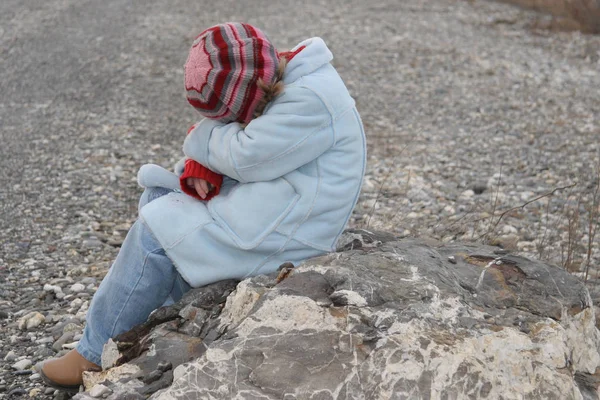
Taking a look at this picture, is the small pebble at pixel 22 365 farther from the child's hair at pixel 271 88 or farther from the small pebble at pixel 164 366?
the child's hair at pixel 271 88

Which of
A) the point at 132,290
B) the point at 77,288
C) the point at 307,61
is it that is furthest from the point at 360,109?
the point at 132,290

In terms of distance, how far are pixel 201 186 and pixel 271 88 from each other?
0.51 metres

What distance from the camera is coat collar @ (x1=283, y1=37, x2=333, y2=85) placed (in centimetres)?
334

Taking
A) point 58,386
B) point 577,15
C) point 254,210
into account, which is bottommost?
point 577,15

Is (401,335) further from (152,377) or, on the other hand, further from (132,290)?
(132,290)

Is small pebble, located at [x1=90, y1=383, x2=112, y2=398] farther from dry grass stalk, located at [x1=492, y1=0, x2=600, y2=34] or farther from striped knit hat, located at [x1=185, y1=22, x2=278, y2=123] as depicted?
dry grass stalk, located at [x1=492, y1=0, x2=600, y2=34]

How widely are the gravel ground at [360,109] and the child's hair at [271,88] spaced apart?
162 cm

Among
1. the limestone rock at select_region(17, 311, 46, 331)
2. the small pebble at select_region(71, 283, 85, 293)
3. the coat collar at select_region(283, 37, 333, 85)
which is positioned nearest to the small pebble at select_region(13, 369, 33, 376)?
the limestone rock at select_region(17, 311, 46, 331)

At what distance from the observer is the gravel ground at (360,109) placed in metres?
5.29

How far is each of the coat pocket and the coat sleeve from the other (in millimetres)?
50

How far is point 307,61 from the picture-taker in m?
3.36

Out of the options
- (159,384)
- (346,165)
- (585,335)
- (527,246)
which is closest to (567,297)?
(585,335)

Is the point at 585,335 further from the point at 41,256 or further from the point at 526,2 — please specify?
the point at 526,2

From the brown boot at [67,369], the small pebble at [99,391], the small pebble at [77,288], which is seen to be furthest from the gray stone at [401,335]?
the small pebble at [77,288]
